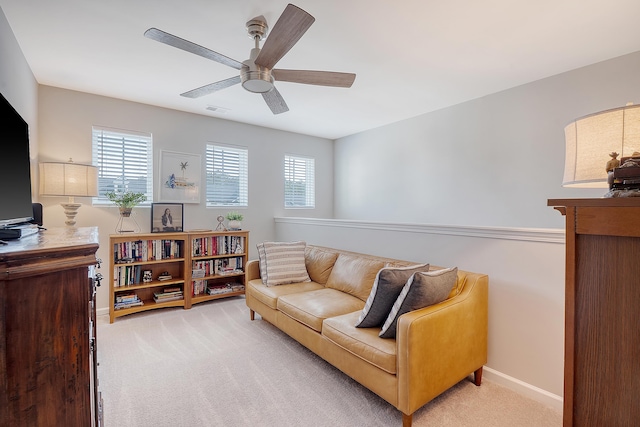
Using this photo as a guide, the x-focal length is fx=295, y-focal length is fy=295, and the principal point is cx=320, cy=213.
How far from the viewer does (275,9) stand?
1.93 metres

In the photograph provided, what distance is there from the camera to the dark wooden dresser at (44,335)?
2.43ft

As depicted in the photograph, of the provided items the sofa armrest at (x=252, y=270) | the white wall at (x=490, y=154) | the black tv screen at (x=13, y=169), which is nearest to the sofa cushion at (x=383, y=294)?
the sofa armrest at (x=252, y=270)

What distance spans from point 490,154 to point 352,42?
2.08 meters

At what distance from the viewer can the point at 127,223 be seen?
3.55 meters

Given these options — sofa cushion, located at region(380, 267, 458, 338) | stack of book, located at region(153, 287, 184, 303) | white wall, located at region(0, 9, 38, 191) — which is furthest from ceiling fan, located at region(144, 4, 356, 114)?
stack of book, located at region(153, 287, 184, 303)

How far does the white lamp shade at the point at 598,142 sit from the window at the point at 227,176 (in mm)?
3947

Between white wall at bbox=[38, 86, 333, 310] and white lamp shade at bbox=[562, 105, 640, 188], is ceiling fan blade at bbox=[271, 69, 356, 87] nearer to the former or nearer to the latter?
white lamp shade at bbox=[562, 105, 640, 188]

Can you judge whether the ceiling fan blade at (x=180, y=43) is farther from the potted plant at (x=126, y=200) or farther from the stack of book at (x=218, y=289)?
the stack of book at (x=218, y=289)

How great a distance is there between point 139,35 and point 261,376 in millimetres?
2702

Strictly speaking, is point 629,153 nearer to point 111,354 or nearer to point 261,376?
point 261,376

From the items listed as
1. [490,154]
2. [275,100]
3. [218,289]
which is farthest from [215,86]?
[490,154]

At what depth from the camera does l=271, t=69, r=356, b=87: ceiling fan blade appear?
203 centimetres

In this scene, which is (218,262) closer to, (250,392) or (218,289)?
(218,289)

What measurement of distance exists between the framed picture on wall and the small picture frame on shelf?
0.47ft
